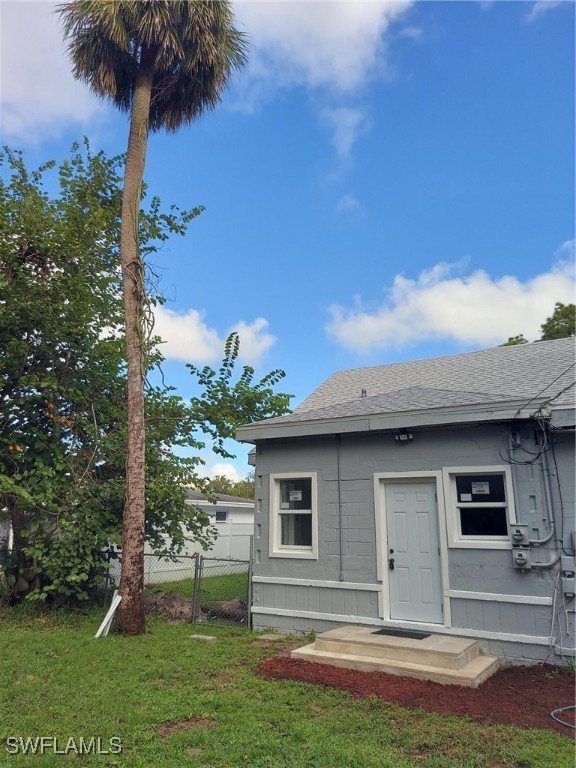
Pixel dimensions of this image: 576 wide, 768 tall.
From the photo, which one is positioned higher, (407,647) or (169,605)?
(407,647)

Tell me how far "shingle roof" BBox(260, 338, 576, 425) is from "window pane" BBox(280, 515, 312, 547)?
1.59m

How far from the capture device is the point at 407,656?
5.59 m

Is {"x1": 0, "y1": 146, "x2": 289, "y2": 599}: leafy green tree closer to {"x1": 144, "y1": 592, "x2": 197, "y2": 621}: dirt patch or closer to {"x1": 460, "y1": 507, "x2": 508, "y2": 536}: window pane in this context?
{"x1": 144, "y1": 592, "x2": 197, "y2": 621}: dirt patch

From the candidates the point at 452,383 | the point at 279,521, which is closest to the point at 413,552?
the point at 279,521

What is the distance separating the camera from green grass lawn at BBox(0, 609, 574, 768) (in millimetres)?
3537

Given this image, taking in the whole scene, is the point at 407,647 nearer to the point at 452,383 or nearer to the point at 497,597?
the point at 497,597

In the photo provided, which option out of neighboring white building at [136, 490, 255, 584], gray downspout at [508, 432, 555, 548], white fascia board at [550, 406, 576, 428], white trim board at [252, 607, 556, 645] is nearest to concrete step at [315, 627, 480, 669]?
white trim board at [252, 607, 556, 645]

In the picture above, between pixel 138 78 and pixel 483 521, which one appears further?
pixel 138 78

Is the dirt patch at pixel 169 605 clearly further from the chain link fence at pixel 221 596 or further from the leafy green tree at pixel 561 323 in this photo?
the leafy green tree at pixel 561 323

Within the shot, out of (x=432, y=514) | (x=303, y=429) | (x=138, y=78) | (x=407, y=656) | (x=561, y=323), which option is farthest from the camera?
(x=561, y=323)

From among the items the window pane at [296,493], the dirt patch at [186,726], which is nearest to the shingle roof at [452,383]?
the window pane at [296,493]

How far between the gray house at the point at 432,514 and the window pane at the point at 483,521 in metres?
0.01

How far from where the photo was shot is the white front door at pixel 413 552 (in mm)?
6730

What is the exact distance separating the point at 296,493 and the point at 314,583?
1412 mm
